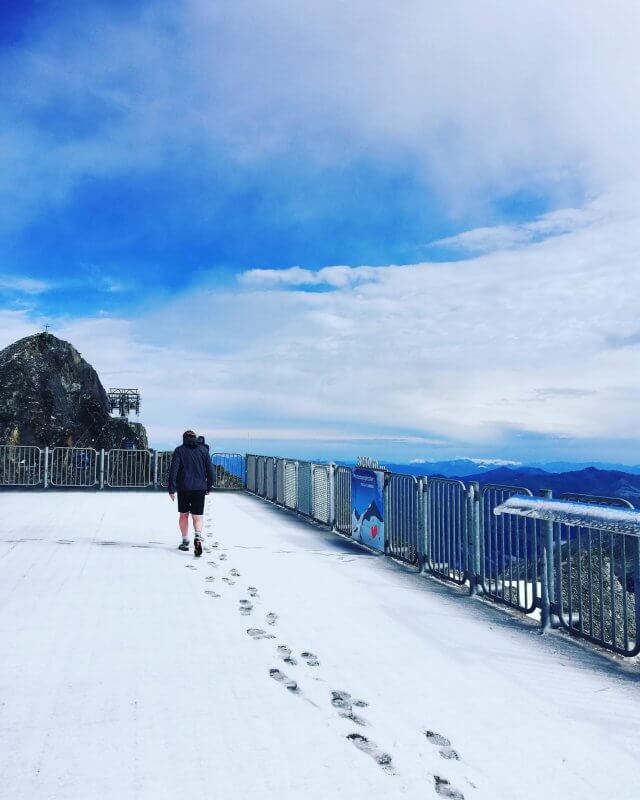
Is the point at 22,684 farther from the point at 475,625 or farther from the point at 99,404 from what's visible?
the point at 99,404

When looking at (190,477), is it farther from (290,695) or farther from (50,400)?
(50,400)

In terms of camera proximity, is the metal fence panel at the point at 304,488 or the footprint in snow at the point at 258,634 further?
the metal fence panel at the point at 304,488

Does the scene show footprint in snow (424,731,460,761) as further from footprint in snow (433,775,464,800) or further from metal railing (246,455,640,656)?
metal railing (246,455,640,656)

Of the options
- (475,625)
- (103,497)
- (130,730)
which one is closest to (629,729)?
(475,625)

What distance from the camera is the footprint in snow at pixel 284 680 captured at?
14.0ft

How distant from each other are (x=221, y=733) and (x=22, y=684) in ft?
5.53

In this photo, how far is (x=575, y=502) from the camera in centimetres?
597

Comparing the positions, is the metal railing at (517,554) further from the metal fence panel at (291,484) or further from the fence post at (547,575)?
the metal fence panel at (291,484)

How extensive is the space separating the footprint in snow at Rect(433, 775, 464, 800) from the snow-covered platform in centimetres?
2

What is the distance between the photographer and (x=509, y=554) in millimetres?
7008

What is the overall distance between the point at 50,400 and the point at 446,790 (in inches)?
1734

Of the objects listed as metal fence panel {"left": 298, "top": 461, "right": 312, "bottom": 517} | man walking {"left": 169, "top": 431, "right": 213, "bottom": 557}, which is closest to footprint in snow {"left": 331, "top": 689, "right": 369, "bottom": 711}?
man walking {"left": 169, "top": 431, "right": 213, "bottom": 557}

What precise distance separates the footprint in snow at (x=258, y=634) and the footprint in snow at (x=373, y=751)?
1.92 meters

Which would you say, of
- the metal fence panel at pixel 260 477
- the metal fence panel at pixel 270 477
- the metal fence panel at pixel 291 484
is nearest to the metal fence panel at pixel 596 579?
the metal fence panel at pixel 291 484
